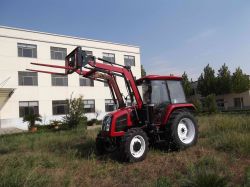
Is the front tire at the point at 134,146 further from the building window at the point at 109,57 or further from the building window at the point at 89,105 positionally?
the building window at the point at 109,57

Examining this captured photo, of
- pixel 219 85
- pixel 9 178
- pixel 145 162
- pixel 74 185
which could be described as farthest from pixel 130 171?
pixel 219 85

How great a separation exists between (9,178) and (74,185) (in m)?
1.37

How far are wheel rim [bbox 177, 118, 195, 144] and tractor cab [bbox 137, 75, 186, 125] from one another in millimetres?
731

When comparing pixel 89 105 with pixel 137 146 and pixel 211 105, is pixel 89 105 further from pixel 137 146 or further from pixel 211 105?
pixel 137 146

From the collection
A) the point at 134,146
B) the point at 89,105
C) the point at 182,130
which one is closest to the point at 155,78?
the point at 182,130

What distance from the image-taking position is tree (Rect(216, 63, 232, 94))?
5331 centimetres

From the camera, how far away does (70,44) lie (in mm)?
37250

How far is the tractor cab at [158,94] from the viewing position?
10086mm

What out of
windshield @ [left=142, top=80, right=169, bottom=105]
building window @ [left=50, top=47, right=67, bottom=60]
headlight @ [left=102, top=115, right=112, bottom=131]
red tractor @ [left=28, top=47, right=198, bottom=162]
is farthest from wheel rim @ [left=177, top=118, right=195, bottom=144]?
building window @ [left=50, top=47, right=67, bottom=60]

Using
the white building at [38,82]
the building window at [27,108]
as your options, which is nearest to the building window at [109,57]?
the white building at [38,82]

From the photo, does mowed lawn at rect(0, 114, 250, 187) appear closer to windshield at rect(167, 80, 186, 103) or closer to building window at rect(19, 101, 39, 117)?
windshield at rect(167, 80, 186, 103)

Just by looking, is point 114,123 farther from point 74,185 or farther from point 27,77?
point 27,77

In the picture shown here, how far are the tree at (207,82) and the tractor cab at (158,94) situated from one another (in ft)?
151

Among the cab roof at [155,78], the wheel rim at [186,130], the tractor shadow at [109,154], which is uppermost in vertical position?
the cab roof at [155,78]
